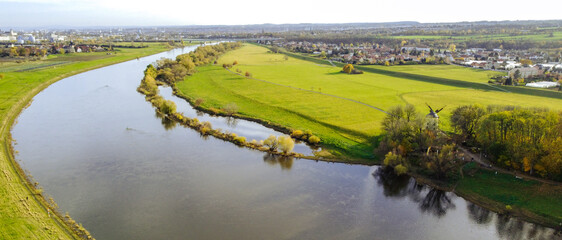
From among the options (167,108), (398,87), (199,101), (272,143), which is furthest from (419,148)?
(398,87)

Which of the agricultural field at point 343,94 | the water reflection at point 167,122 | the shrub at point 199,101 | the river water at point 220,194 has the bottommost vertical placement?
the river water at point 220,194

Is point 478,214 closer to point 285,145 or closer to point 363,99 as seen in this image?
point 285,145

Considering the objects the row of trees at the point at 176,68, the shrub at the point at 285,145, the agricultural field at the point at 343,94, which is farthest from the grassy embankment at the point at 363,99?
the shrub at the point at 285,145

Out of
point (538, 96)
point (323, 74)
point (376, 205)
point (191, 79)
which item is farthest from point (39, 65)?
point (538, 96)

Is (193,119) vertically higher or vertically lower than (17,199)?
higher

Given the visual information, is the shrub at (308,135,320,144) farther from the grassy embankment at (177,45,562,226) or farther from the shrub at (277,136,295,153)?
the shrub at (277,136,295,153)

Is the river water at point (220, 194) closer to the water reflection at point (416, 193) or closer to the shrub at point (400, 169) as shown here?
the water reflection at point (416, 193)
